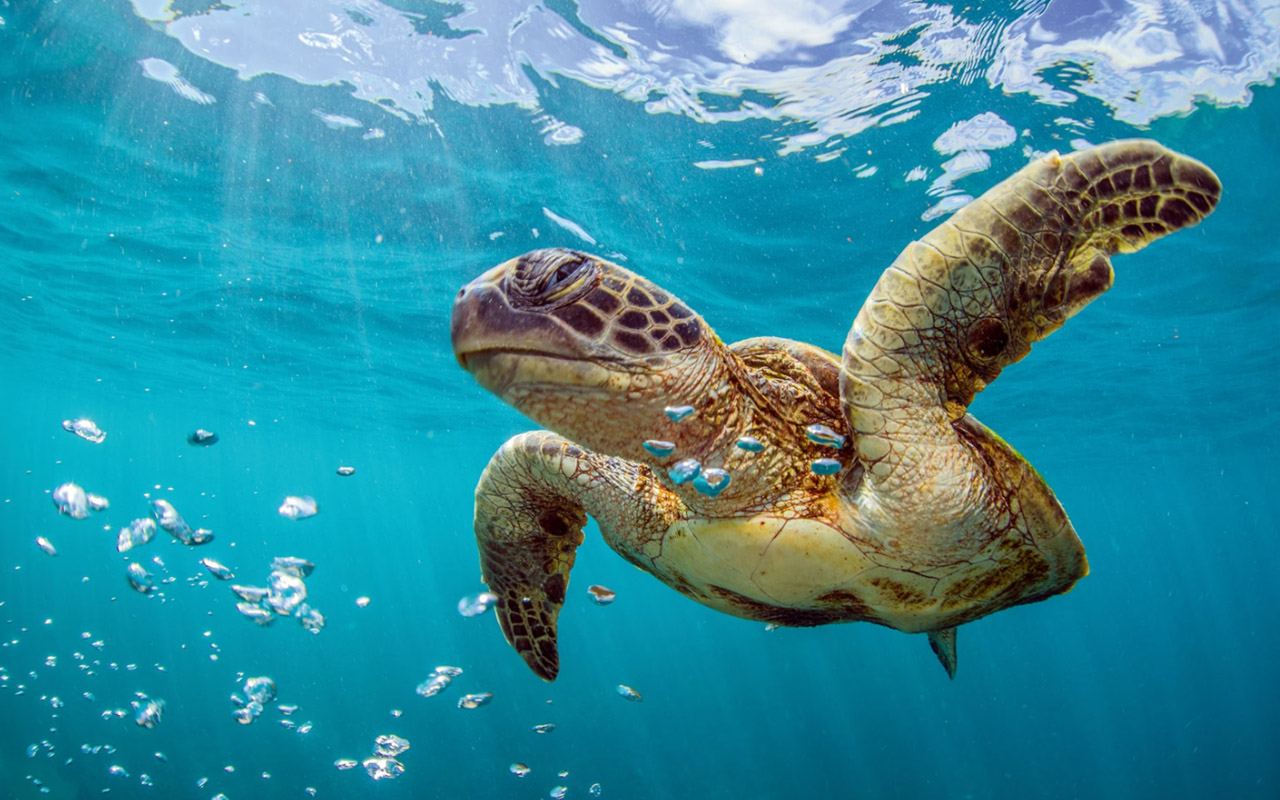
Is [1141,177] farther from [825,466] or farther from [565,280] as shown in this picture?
[565,280]

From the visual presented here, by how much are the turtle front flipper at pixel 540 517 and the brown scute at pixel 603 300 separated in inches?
44.2

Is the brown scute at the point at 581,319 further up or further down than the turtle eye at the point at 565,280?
further down

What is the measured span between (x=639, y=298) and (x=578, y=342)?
275 millimetres

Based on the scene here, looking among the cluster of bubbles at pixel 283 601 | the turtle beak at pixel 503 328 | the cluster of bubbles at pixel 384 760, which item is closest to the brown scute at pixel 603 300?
the turtle beak at pixel 503 328

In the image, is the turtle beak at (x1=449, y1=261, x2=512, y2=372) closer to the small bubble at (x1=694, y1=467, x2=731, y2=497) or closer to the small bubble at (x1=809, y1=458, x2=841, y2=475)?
the small bubble at (x1=694, y1=467, x2=731, y2=497)

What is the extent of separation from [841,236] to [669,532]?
9.09 metres

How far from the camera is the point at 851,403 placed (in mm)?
2203

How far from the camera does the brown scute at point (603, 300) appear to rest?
2.00 metres

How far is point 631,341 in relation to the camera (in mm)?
2006

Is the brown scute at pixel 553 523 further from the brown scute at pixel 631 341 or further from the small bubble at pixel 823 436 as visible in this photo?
the brown scute at pixel 631 341

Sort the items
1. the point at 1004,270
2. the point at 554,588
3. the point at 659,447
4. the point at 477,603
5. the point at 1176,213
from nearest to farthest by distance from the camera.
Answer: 1. the point at 1004,270
2. the point at 1176,213
3. the point at 659,447
4. the point at 554,588
5. the point at 477,603

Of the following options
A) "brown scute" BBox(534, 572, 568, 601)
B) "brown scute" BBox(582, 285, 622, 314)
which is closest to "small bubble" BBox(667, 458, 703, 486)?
"brown scute" BBox(582, 285, 622, 314)

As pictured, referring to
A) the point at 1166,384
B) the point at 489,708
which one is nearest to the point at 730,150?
the point at 1166,384

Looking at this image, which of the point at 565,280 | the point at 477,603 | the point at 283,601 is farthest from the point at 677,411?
the point at 283,601
